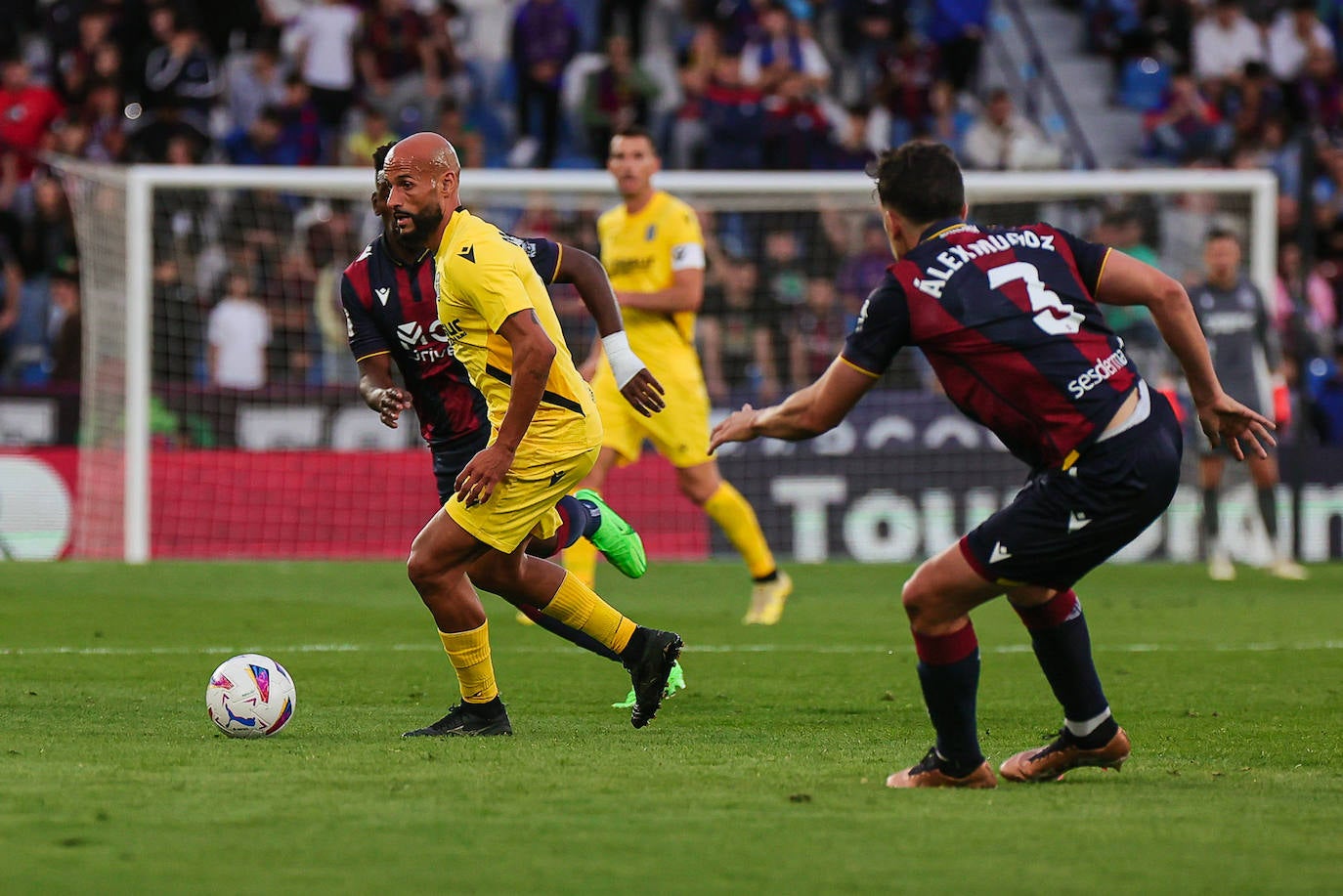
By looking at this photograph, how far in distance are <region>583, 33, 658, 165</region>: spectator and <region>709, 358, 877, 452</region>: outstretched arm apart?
45.6 feet

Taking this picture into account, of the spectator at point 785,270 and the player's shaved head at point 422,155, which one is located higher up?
the player's shaved head at point 422,155

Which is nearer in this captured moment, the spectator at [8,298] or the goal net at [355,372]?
the goal net at [355,372]

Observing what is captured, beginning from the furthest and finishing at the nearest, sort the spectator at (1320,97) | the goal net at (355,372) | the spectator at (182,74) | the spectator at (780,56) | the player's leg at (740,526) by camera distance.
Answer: the spectator at (1320,97) → the spectator at (780,56) → the spectator at (182,74) → the goal net at (355,372) → the player's leg at (740,526)

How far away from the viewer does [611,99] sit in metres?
19.3

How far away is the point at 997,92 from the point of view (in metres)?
19.8

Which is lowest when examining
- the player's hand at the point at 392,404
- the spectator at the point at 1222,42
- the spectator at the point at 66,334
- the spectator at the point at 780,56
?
the spectator at the point at 66,334

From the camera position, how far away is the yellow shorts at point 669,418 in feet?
35.7

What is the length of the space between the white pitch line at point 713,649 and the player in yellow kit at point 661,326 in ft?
4.12

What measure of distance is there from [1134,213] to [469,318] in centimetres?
1197

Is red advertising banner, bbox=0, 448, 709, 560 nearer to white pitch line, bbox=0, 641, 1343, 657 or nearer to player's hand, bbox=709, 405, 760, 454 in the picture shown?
white pitch line, bbox=0, 641, 1343, 657

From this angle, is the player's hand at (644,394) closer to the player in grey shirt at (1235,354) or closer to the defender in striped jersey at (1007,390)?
the defender in striped jersey at (1007,390)

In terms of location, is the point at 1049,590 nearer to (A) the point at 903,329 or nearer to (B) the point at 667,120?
(A) the point at 903,329

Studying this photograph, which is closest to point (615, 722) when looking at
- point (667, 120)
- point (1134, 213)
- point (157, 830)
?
point (157, 830)

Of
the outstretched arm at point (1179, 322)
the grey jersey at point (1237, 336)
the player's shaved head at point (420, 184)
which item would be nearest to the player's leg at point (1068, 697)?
the outstretched arm at point (1179, 322)
